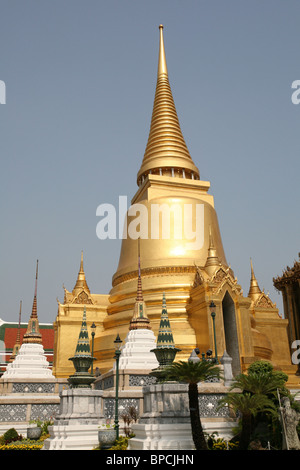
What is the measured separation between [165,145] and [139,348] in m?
16.7

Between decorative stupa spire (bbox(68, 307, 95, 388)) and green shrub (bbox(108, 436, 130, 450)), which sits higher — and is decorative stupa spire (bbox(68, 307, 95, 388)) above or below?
above

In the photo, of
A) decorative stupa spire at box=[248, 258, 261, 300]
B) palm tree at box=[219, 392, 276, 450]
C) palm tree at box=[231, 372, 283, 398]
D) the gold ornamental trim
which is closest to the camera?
palm tree at box=[219, 392, 276, 450]

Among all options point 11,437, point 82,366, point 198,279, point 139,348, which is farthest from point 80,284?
point 82,366

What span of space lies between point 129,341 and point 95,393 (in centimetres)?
554

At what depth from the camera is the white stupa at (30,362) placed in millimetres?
20688

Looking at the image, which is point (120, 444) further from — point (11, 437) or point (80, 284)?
point (80, 284)

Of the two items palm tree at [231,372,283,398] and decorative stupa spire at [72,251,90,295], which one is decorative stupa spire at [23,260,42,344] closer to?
decorative stupa spire at [72,251,90,295]

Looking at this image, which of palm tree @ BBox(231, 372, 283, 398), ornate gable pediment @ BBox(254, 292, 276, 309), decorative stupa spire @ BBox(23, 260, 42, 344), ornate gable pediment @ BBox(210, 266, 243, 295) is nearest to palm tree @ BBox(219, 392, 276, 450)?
palm tree @ BBox(231, 372, 283, 398)

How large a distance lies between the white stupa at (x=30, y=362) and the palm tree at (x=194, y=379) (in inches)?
491

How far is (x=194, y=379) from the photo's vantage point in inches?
383

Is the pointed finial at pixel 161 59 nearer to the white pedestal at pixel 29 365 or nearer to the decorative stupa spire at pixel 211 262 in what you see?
the decorative stupa spire at pixel 211 262

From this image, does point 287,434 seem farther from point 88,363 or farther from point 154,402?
point 88,363

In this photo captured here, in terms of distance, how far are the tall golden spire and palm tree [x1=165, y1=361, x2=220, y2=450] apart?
2095cm

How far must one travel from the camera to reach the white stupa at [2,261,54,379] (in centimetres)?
2069
